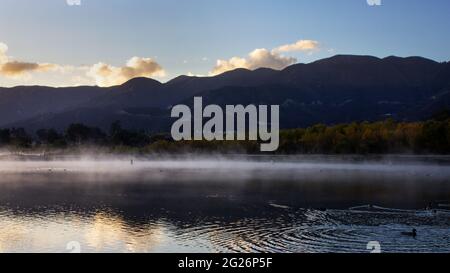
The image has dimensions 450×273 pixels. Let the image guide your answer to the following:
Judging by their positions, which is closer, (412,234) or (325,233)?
(412,234)

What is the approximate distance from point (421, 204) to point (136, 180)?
37.8 m

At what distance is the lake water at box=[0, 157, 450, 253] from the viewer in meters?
26.9

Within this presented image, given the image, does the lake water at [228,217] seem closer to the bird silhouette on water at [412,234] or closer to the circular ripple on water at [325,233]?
the circular ripple on water at [325,233]

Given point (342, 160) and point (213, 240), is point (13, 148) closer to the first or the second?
point (342, 160)

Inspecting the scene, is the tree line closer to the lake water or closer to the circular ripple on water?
the lake water

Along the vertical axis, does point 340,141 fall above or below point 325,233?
above

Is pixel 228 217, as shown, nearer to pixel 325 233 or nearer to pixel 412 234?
pixel 325 233

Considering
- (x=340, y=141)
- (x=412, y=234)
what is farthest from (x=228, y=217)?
(x=340, y=141)

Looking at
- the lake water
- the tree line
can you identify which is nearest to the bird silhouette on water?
the lake water

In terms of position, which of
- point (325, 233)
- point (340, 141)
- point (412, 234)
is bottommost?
point (325, 233)

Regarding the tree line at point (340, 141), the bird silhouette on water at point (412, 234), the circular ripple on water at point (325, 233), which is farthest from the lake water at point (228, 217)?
the tree line at point (340, 141)

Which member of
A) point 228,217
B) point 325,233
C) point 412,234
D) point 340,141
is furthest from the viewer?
point 340,141

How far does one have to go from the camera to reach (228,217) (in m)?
35.9

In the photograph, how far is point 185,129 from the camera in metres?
152
